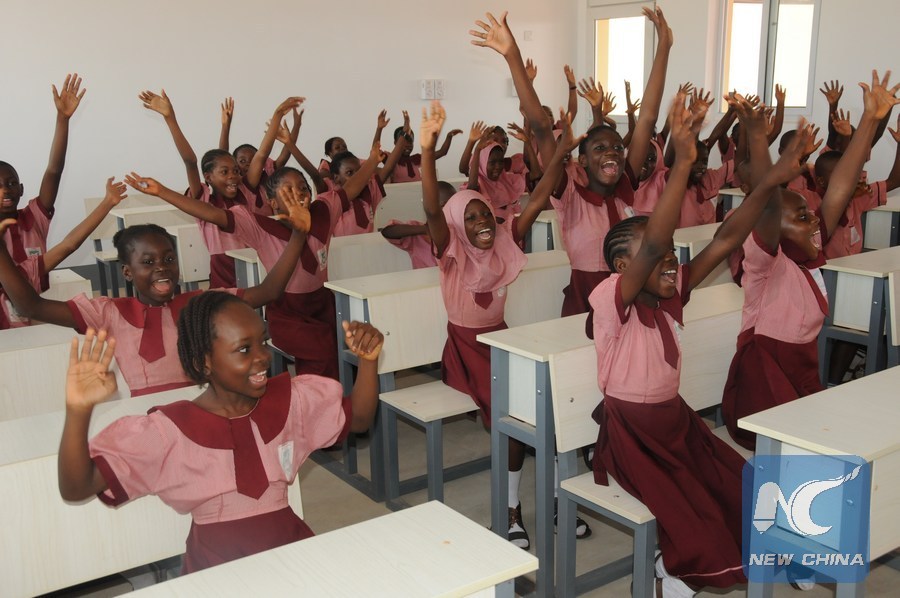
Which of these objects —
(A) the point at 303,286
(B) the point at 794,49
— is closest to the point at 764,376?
(A) the point at 303,286

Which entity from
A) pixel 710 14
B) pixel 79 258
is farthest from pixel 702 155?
pixel 79 258

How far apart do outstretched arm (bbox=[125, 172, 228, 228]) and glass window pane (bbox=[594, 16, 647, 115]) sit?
704 cm

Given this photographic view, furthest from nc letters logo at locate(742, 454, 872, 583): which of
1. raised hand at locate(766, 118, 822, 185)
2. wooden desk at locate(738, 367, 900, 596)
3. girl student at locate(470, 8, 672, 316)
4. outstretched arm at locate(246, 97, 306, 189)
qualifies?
outstretched arm at locate(246, 97, 306, 189)

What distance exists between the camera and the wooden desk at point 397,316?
3244 millimetres

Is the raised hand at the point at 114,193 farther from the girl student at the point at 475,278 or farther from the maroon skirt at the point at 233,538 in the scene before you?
the maroon skirt at the point at 233,538

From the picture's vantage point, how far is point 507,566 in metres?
1.42

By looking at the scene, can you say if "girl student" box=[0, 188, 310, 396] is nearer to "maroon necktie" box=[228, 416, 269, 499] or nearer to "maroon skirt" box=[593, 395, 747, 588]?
"maroon necktie" box=[228, 416, 269, 499]

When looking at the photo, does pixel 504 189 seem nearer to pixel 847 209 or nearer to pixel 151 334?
pixel 847 209

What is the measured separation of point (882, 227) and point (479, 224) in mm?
3367

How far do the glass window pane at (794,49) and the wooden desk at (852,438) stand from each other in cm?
646

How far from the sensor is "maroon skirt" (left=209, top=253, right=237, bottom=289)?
191 inches

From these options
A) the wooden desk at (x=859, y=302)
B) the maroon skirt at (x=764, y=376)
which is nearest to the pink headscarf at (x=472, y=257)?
the maroon skirt at (x=764, y=376)

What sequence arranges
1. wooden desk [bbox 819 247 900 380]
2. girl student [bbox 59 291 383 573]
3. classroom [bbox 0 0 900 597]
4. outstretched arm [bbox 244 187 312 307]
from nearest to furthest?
1. girl student [bbox 59 291 383 573]
2. classroom [bbox 0 0 900 597]
3. outstretched arm [bbox 244 187 312 307]
4. wooden desk [bbox 819 247 900 380]

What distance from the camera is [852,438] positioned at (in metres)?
1.91
